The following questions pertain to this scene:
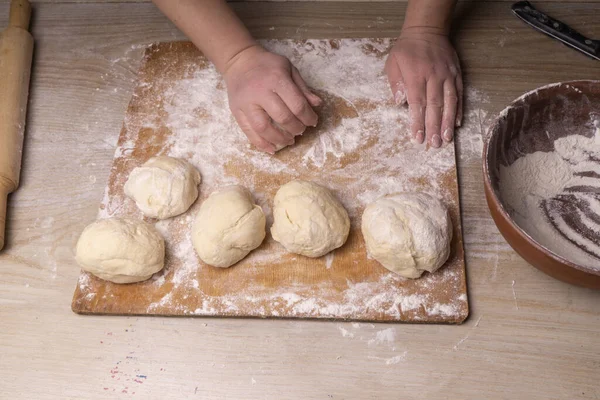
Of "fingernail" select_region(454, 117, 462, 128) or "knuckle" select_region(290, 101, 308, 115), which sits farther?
"fingernail" select_region(454, 117, 462, 128)

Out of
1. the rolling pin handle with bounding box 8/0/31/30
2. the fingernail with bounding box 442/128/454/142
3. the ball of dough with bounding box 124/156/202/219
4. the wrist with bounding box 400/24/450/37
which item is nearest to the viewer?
the ball of dough with bounding box 124/156/202/219

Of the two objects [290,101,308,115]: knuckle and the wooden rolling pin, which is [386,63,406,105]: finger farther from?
the wooden rolling pin

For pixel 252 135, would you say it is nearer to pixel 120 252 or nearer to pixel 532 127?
pixel 120 252

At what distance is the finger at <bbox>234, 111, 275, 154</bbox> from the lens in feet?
4.78

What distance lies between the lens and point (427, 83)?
59.7 inches

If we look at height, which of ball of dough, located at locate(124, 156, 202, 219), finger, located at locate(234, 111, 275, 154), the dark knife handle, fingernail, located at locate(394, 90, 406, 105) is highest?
the dark knife handle

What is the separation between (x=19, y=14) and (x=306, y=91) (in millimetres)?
1021

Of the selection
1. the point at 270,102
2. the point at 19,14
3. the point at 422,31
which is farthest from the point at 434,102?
the point at 19,14

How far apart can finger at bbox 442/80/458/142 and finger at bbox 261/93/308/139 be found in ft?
1.32

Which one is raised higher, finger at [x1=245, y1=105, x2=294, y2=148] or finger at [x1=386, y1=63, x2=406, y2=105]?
finger at [x1=386, y1=63, x2=406, y2=105]

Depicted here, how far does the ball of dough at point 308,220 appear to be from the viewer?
1.28m

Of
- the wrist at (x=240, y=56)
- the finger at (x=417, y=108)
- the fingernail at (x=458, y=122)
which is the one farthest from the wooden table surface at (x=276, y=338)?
the wrist at (x=240, y=56)

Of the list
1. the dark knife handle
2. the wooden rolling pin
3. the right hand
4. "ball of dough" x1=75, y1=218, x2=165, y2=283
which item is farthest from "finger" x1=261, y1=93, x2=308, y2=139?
the dark knife handle

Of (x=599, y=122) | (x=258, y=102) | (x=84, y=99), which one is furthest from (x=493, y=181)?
(x=84, y=99)
